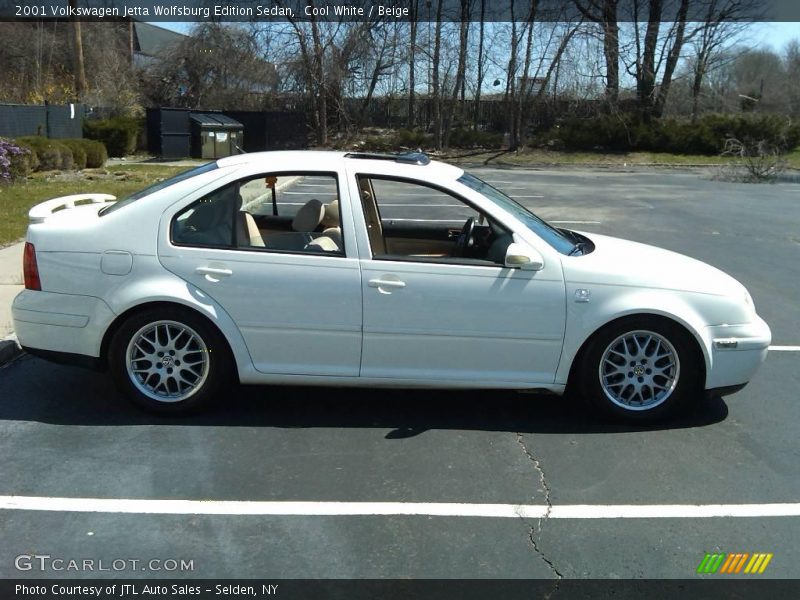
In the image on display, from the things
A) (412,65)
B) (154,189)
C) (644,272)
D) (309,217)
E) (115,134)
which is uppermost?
(412,65)

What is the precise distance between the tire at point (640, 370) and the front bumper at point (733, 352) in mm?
93

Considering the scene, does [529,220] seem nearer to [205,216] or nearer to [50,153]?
[205,216]

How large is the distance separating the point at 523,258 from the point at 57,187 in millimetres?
13684

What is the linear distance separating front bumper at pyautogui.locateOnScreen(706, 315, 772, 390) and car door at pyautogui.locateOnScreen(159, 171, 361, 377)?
2.16 meters

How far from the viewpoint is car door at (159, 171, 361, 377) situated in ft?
15.1

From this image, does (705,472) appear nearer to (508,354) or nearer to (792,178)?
(508,354)

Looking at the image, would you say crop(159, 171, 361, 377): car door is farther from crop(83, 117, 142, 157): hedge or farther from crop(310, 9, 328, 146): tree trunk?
crop(310, 9, 328, 146): tree trunk

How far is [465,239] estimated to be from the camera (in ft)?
17.4

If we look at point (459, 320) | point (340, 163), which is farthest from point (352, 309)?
point (340, 163)

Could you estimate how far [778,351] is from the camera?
6.57m

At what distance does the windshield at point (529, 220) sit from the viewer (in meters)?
4.90
